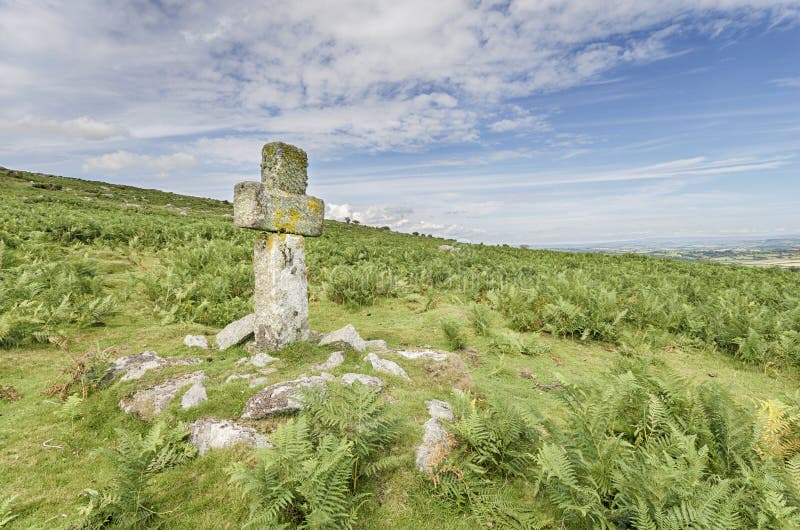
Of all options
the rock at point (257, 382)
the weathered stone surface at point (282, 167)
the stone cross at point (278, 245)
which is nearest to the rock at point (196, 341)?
the stone cross at point (278, 245)

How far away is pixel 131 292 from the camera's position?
991cm

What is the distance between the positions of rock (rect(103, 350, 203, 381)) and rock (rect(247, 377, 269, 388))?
1.53 metres

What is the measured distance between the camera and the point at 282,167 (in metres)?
6.32

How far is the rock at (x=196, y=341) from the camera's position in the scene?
269 inches

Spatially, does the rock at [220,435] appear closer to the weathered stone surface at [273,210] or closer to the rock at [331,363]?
the rock at [331,363]

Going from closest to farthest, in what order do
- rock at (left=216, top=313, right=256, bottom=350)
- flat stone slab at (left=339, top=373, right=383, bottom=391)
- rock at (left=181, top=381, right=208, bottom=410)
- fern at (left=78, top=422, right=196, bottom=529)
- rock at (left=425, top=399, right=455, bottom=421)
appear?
fern at (left=78, top=422, right=196, bottom=529) → rock at (left=425, top=399, right=455, bottom=421) → rock at (left=181, top=381, right=208, bottom=410) → flat stone slab at (left=339, top=373, right=383, bottom=391) → rock at (left=216, top=313, right=256, bottom=350)

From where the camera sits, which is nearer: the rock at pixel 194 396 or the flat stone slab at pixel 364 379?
the rock at pixel 194 396

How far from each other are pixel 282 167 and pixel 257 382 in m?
3.71

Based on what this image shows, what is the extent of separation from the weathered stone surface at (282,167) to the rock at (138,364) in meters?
3.38

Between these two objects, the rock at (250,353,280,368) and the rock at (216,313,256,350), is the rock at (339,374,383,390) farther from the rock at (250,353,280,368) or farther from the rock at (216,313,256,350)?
the rock at (216,313,256,350)

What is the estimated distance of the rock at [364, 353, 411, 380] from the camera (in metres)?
5.61

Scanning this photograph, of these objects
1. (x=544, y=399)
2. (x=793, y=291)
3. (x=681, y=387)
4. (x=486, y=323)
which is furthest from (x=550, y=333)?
(x=793, y=291)

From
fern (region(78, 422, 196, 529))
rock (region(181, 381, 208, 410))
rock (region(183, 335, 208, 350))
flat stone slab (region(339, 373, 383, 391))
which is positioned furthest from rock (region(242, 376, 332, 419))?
rock (region(183, 335, 208, 350))

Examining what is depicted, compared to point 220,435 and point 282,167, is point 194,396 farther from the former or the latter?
point 282,167
